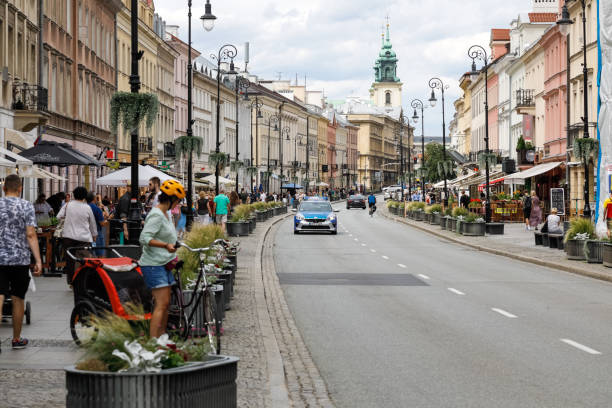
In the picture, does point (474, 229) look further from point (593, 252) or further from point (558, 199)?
point (593, 252)

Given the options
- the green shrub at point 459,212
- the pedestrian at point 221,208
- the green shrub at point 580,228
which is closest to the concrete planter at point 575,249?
the green shrub at point 580,228

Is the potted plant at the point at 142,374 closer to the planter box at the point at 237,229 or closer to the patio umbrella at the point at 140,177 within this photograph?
the patio umbrella at the point at 140,177

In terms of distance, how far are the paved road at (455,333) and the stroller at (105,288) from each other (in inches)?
80.4

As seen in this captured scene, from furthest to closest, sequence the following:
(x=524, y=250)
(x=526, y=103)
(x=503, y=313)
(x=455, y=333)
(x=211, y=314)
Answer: (x=526, y=103) → (x=524, y=250) → (x=503, y=313) → (x=455, y=333) → (x=211, y=314)

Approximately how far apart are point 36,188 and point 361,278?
18377 millimetres

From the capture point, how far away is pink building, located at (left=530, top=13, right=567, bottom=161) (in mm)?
63031

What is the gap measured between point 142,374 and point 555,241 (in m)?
29.4

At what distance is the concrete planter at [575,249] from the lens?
92.1 feet

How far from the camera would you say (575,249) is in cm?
2823

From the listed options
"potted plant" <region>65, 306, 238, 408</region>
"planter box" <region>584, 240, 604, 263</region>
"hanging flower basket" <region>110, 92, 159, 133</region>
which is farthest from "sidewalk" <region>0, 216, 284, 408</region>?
"planter box" <region>584, 240, 604, 263</region>

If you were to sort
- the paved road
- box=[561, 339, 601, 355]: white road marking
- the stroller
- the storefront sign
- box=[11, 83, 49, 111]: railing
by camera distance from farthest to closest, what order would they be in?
the storefront sign → box=[11, 83, 49, 111]: railing → box=[561, 339, 601, 355]: white road marking → the stroller → the paved road

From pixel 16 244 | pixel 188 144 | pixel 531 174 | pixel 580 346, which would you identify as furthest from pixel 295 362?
pixel 531 174

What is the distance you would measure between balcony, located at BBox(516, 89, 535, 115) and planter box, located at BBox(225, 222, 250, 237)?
1409 inches

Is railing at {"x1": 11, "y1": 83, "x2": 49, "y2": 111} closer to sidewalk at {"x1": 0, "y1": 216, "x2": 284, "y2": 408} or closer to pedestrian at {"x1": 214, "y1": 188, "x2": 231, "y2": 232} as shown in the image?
pedestrian at {"x1": 214, "y1": 188, "x2": 231, "y2": 232}
